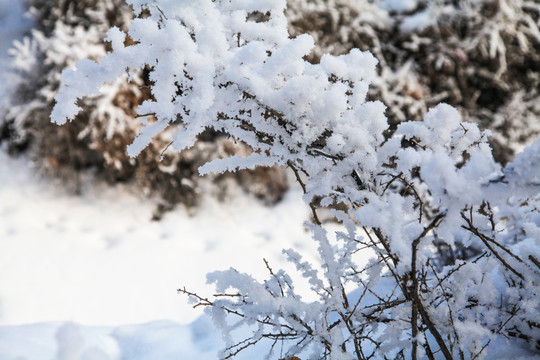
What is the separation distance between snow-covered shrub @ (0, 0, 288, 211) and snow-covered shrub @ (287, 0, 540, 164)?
163 centimetres

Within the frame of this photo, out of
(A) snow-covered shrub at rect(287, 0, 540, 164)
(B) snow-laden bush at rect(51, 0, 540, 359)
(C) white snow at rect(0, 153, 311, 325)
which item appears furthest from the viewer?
(A) snow-covered shrub at rect(287, 0, 540, 164)

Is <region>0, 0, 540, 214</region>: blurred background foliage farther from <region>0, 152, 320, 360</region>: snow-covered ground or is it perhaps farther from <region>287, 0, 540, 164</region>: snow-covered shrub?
<region>0, 152, 320, 360</region>: snow-covered ground

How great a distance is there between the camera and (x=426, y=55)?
4.24 meters

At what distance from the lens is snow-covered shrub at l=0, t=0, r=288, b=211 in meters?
3.68

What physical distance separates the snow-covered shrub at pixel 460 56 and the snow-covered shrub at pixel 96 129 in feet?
5.36

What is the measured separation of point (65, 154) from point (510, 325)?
416 cm

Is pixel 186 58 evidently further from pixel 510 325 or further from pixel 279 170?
pixel 279 170

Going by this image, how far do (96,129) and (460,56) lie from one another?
4.05 metres

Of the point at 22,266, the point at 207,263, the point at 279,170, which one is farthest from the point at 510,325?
the point at 22,266

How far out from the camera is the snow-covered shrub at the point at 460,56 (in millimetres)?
4082

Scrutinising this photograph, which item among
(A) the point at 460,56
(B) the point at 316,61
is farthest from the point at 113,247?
(A) the point at 460,56

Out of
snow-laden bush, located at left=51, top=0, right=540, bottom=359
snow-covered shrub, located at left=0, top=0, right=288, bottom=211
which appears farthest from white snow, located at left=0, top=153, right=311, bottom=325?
snow-laden bush, located at left=51, top=0, right=540, bottom=359

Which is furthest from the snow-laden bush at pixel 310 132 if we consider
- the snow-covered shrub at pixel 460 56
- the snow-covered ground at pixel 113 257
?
the snow-covered shrub at pixel 460 56

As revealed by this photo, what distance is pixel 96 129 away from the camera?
3.65 meters
